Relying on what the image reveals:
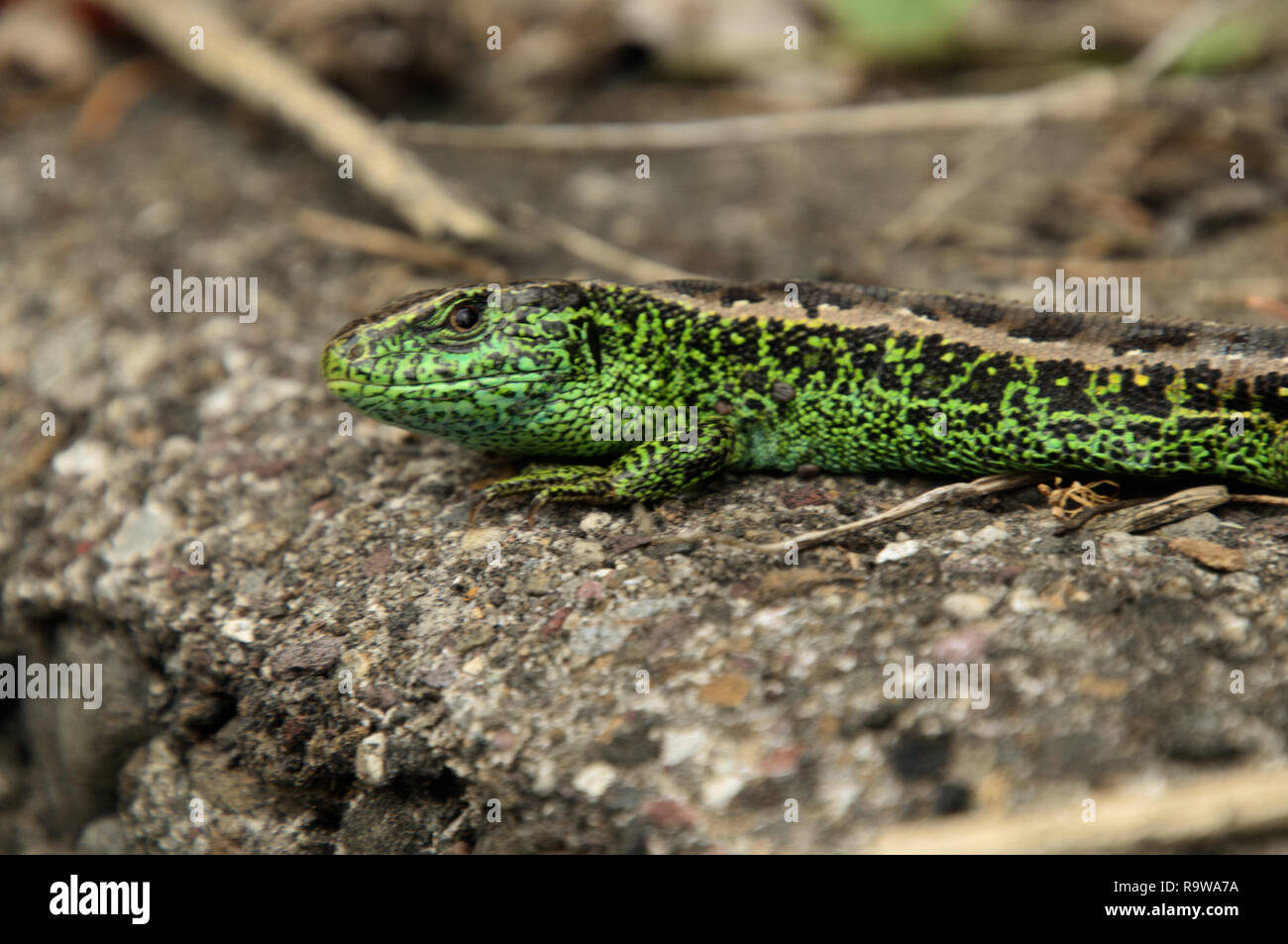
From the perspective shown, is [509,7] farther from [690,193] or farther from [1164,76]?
[1164,76]

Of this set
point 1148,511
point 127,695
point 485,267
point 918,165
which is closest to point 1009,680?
point 1148,511

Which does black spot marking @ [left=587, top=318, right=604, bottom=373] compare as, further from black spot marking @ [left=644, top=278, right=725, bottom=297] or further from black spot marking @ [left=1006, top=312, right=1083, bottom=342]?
black spot marking @ [left=1006, top=312, right=1083, bottom=342]

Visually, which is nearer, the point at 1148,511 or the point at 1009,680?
the point at 1009,680

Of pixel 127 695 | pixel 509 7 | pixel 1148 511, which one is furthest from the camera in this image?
pixel 509 7

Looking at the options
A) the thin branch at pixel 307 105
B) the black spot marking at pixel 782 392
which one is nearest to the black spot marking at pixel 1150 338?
the black spot marking at pixel 782 392

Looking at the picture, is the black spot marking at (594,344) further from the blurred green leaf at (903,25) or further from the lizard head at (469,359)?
the blurred green leaf at (903,25)
